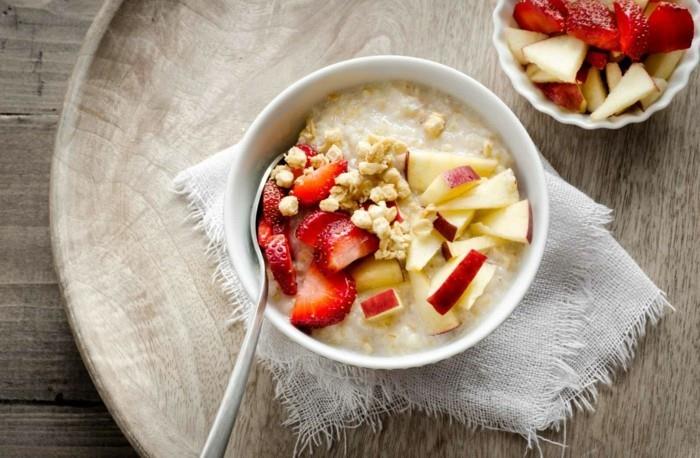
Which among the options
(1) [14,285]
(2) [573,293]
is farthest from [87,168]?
(2) [573,293]

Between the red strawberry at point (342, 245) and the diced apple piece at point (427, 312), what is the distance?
4.2 inches

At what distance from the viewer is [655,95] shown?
1611 mm

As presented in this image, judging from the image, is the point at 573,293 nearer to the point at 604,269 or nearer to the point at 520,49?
the point at 604,269

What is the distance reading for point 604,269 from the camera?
1.64 metres

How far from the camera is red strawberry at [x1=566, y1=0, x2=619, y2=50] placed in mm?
1566

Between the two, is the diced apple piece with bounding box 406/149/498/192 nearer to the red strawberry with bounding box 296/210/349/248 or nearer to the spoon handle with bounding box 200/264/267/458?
the red strawberry with bounding box 296/210/349/248

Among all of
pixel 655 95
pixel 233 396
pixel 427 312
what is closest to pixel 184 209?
pixel 233 396

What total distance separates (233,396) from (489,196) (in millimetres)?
645

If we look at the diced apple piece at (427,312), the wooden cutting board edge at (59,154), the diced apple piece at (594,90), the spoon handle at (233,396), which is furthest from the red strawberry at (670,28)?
the wooden cutting board edge at (59,154)

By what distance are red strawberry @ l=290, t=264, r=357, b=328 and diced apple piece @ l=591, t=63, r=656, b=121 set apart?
702mm

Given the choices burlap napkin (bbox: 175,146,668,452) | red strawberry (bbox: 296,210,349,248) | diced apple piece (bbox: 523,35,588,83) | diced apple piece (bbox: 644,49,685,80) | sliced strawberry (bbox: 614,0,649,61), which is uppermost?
sliced strawberry (bbox: 614,0,649,61)

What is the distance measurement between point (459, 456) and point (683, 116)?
97 cm

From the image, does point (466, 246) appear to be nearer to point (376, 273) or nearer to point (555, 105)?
point (376, 273)

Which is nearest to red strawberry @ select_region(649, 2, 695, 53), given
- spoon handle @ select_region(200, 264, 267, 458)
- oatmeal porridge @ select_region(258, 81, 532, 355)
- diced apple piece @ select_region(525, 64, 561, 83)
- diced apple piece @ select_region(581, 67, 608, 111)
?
diced apple piece @ select_region(581, 67, 608, 111)
